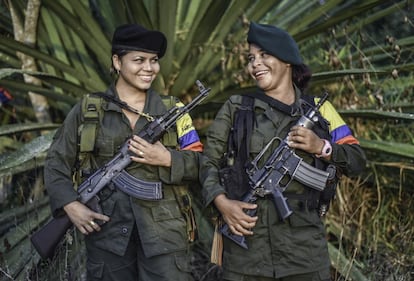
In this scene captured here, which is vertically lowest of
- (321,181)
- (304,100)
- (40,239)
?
(40,239)

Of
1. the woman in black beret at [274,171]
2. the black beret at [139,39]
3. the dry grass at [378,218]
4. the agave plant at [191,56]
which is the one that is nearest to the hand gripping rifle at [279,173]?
the woman in black beret at [274,171]

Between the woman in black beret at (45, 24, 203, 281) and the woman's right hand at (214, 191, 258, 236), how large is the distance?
20 centimetres

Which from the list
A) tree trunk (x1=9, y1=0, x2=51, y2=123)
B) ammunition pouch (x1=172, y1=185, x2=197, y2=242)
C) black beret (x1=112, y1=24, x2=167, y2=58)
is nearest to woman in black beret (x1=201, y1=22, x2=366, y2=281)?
ammunition pouch (x1=172, y1=185, x2=197, y2=242)

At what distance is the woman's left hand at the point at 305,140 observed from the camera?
2297 mm

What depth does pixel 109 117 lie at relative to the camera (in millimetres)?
2479

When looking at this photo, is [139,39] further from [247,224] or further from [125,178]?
[247,224]

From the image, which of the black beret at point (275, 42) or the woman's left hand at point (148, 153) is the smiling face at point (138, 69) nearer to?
the woman's left hand at point (148, 153)

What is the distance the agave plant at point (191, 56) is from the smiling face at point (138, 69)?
711mm

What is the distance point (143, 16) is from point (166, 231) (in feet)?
4.21

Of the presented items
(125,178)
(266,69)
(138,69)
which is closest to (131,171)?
(125,178)

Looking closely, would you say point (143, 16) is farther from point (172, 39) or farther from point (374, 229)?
point (374, 229)

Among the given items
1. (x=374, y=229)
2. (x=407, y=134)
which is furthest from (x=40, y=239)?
(x=407, y=134)

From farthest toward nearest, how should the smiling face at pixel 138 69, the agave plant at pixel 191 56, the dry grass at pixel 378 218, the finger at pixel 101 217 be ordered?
the dry grass at pixel 378 218, the agave plant at pixel 191 56, the smiling face at pixel 138 69, the finger at pixel 101 217

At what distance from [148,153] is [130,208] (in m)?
0.22
